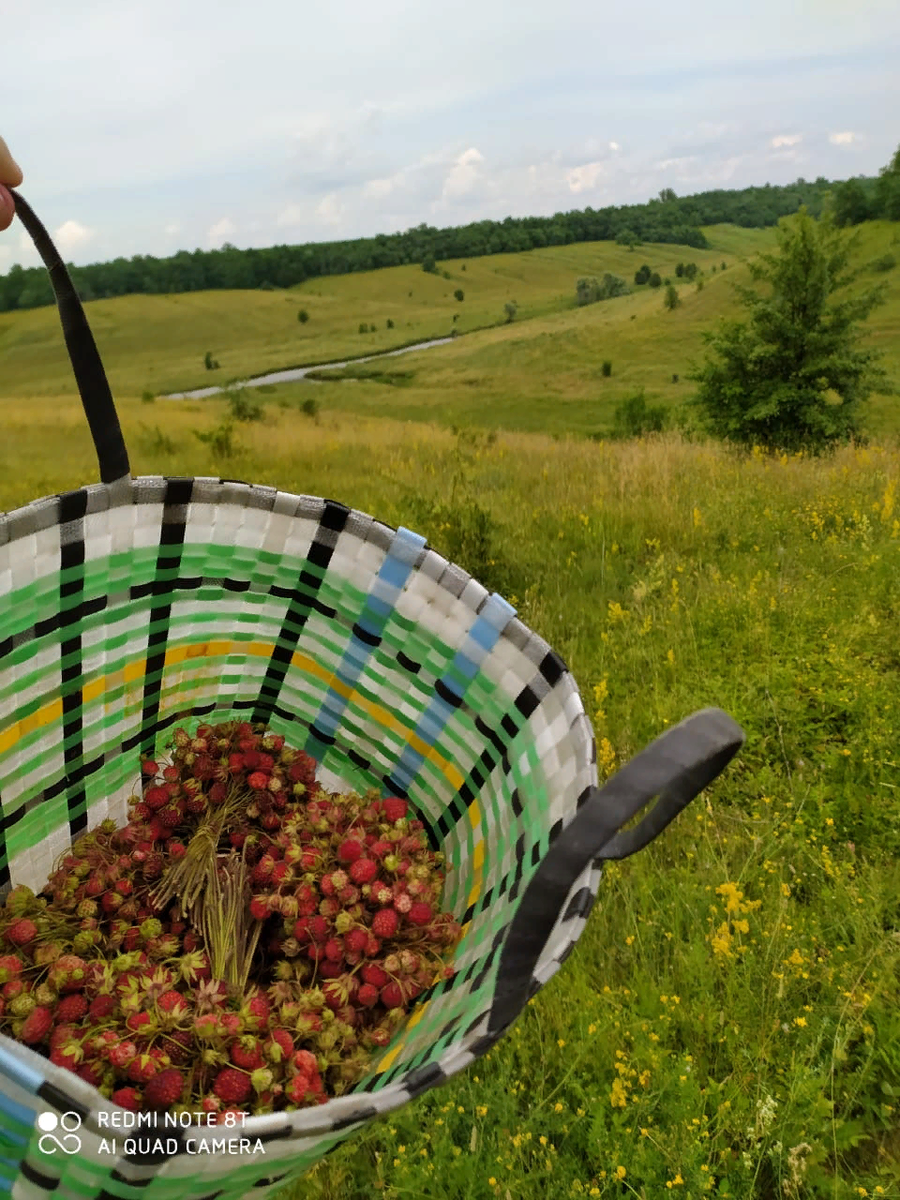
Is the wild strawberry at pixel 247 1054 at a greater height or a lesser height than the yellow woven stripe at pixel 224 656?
lesser

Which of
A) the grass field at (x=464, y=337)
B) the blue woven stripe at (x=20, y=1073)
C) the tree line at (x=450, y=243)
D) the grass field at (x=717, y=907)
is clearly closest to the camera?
the blue woven stripe at (x=20, y=1073)

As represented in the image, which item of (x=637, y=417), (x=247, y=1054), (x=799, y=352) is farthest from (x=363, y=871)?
(x=637, y=417)

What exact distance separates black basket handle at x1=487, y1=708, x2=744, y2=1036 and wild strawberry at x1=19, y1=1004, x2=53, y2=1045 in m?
0.68

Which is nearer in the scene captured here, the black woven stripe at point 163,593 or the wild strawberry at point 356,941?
the wild strawberry at point 356,941

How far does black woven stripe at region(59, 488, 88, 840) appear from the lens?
1104 millimetres

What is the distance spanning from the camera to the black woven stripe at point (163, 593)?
1.22 metres

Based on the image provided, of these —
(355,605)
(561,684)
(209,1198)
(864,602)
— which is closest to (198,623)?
(355,605)

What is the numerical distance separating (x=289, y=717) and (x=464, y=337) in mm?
56535

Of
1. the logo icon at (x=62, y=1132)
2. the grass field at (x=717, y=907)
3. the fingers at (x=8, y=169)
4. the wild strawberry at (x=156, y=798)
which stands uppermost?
the fingers at (x=8, y=169)

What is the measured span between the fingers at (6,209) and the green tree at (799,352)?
31.9 feet

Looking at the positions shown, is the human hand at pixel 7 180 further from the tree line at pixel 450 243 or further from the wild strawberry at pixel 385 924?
the tree line at pixel 450 243

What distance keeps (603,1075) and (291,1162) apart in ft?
2.76

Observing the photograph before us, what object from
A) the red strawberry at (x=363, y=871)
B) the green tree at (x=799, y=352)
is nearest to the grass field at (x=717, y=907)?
the red strawberry at (x=363, y=871)

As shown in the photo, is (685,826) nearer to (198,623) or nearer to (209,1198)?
(198,623)
